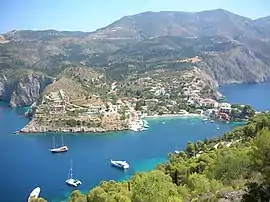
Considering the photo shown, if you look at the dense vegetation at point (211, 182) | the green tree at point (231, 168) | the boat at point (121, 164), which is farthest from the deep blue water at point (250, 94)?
the green tree at point (231, 168)

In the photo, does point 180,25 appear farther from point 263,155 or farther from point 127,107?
point 263,155

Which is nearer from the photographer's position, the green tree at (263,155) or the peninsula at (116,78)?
the green tree at (263,155)

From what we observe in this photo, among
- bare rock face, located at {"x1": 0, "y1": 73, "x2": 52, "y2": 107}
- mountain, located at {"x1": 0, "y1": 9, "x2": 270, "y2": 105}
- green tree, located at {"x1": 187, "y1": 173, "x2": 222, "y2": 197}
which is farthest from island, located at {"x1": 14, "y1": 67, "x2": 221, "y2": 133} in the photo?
green tree, located at {"x1": 187, "y1": 173, "x2": 222, "y2": 197}

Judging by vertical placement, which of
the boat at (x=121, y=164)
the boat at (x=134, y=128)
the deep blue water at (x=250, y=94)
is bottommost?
the deep blue water at (x=250, y=94)

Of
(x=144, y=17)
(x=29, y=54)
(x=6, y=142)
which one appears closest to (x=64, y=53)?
(x=29, y=54)

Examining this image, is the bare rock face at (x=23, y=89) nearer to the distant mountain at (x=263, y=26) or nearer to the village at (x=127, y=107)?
the village at (x=127, y=107)

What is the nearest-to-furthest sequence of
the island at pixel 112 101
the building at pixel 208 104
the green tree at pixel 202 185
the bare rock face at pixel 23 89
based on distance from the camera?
the green tree at pixel 202 185 → the island at pixel 112 101 → the building at pixel 208 104 → the bare rock face at pixel 23 89

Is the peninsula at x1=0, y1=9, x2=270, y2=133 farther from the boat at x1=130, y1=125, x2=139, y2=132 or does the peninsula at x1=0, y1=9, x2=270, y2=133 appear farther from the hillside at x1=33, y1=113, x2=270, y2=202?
the hillside at x1=33, y1=113, x2=270, y2=202
